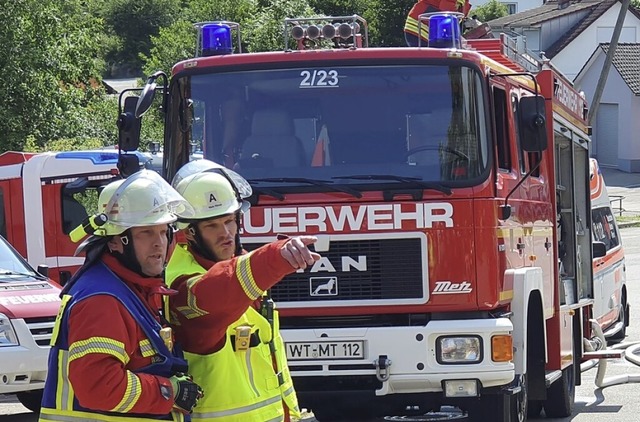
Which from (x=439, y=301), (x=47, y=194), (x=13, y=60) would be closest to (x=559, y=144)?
(x=439, y=301)

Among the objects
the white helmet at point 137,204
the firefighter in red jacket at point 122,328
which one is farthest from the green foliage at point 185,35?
the firefighter in red jacket at point 122,328

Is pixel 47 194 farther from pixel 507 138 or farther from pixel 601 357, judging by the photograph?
pixel 507 138

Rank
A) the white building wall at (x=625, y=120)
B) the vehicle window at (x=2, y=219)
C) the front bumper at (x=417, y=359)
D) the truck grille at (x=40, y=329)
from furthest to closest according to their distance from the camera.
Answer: the white building wall at (x=625, y=120)
the vehicle window at (x=2, y=219)
the truck grille at (x=40, y=329)
the front bumper at (x=417, y=359)

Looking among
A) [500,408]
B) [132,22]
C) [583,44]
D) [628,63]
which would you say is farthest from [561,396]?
[132,22]

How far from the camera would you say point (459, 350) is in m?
7.59

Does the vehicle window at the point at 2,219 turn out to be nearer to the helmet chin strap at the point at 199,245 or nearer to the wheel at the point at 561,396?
the wheel at the point at 561,396

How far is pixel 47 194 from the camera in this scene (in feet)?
53.3

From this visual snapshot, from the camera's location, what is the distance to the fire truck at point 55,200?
52.5 ft

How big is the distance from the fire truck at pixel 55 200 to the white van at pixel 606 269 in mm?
5985

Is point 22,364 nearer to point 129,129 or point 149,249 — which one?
point 129,129

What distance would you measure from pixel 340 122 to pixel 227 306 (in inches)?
153

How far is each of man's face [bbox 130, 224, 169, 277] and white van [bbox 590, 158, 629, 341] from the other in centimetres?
940

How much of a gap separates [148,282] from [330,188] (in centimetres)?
368

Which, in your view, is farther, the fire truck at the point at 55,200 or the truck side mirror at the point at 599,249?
the fire truck at the point at 55,200
